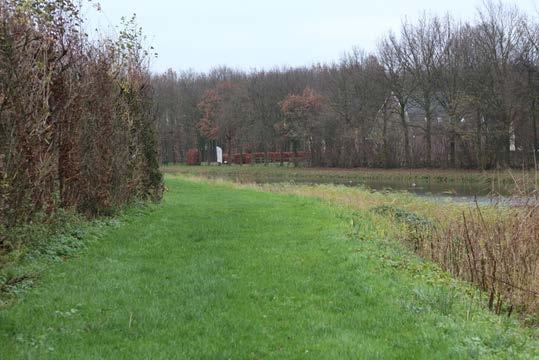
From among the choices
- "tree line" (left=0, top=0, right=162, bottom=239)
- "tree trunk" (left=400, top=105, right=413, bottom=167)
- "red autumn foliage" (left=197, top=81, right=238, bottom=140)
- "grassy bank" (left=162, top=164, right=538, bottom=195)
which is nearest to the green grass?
"tree line" (left=0, top=0, right=162, bottom=239)

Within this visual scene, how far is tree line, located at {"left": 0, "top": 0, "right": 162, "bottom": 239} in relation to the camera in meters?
6.63

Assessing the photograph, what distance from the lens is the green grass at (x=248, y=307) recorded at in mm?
4809

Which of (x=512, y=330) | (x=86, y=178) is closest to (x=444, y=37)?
(x=86, y=178)

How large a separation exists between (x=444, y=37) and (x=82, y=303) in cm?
4561

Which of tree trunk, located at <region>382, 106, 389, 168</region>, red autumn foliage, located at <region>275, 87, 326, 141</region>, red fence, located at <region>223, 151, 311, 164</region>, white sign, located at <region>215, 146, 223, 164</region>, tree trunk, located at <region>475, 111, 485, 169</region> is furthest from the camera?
white sign, located at <region>215, 146, 223, 164</region>

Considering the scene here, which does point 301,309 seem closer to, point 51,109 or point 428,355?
point 428,355

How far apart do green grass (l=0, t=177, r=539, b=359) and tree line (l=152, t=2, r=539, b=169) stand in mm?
25720

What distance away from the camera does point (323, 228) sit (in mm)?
11859

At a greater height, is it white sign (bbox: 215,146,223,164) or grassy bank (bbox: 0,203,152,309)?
white sign (bbox: 215,146,223,164)

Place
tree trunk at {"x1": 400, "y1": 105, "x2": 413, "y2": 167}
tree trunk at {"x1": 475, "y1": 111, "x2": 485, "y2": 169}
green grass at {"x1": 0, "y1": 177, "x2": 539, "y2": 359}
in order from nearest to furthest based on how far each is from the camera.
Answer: green grass at {"x1": 0, "y1": 177, "x2": 539, "y2": 359}, tree trunk at {"x1": 475, "y1": 111, "x2": 485, "y2": 169}, tree trunk at {"x1": 400, "y1": 105, "x2": 413, "y2": 167}

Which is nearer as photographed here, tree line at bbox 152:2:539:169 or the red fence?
tree line at bbox 152:2:539:169

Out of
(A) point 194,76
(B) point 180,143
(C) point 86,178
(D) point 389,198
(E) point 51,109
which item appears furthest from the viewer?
(A) point 194,76

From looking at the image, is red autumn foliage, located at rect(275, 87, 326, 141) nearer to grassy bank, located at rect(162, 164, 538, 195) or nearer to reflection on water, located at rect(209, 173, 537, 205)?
grassy bank, located at rect(162, 164, 538, 195)

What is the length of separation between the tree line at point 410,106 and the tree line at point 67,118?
74.6 ft
